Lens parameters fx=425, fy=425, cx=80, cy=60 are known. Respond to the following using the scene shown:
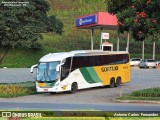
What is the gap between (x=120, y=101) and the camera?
2219cm

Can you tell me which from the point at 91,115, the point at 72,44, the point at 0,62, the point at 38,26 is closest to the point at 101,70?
the point at 91,115

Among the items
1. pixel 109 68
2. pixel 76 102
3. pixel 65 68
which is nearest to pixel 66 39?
pixel 109 68

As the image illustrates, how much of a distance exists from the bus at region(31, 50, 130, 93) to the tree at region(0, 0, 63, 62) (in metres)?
23.5

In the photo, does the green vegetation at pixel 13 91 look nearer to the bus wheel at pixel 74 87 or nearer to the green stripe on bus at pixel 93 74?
the bus wheel at pixel 74 87

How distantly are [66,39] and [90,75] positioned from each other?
39353mm

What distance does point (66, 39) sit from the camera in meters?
68.5

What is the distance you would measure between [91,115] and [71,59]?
65.0ft

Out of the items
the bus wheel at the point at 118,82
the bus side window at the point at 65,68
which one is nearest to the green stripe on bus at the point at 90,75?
the bus side window at the point at 65,68

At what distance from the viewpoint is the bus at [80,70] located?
27016 millimetres

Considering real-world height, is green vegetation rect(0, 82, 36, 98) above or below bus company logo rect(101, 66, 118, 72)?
below

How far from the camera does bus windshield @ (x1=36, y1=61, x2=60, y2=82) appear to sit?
88.7 ft

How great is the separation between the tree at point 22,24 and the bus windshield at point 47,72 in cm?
2630

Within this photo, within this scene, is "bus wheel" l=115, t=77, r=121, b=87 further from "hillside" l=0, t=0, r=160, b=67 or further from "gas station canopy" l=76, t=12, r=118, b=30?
"hillside" l=0, t=0, r=160, b=67

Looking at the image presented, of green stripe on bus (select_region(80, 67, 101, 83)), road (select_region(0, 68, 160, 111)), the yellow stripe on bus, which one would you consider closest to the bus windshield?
road (select_region(0, 68, 160, 111))
